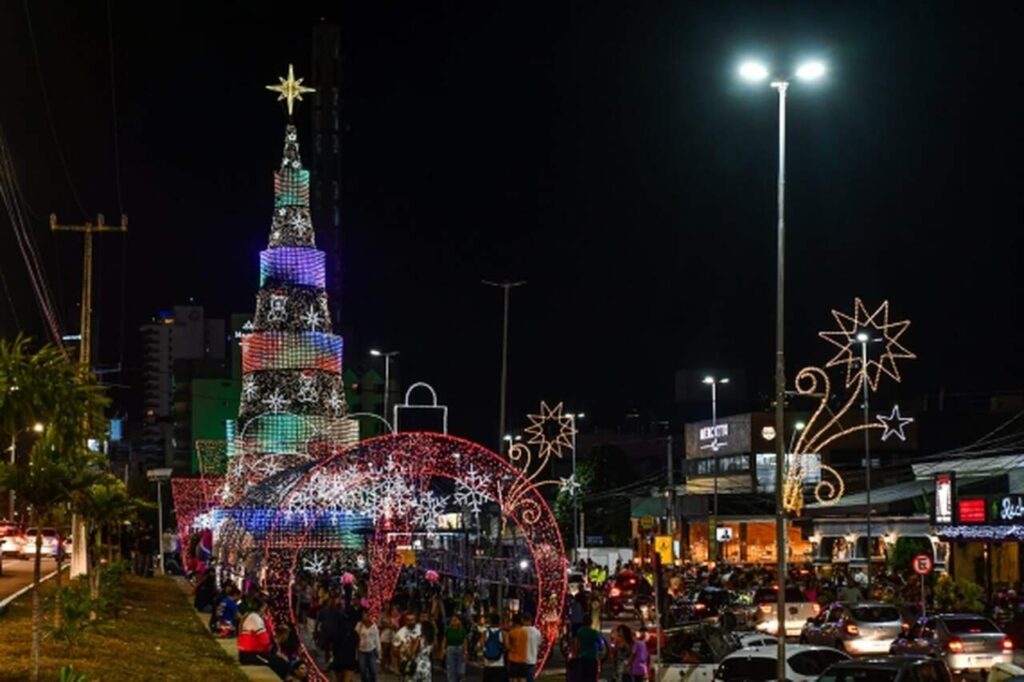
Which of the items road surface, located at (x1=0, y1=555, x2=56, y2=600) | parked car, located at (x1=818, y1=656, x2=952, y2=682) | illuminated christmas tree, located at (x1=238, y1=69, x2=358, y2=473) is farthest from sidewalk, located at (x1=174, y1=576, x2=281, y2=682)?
illuminated christmas tree, located at (x1=238, y1=69, x2=358, y2=473)

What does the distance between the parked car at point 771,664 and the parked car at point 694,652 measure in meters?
1.29

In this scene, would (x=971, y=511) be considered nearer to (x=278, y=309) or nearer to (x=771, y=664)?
(x=771, y=664)

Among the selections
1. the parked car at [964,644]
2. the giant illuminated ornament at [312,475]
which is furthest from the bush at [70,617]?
the parked car at [964,644]

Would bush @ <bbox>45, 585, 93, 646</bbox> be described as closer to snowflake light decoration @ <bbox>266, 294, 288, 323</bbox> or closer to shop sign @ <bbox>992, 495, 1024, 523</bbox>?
Result: shop sign @ <bbox>992, 495, 1024, 523</bbox>

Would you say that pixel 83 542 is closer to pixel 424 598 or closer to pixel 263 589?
pixel 263 589

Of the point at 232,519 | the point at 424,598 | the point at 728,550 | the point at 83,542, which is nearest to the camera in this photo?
the point at 83,542

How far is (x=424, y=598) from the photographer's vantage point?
3991 cm

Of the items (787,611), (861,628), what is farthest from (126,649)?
(787,611)

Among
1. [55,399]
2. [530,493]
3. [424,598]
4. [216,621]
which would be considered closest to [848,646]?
[530,493]

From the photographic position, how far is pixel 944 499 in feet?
159

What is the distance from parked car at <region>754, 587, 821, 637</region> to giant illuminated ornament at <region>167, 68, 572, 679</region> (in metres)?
6.53

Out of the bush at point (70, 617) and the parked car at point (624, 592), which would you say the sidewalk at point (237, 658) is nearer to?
the bush at point (70, 617)

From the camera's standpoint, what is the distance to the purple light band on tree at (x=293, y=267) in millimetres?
72562

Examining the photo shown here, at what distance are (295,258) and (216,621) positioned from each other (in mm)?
38565
